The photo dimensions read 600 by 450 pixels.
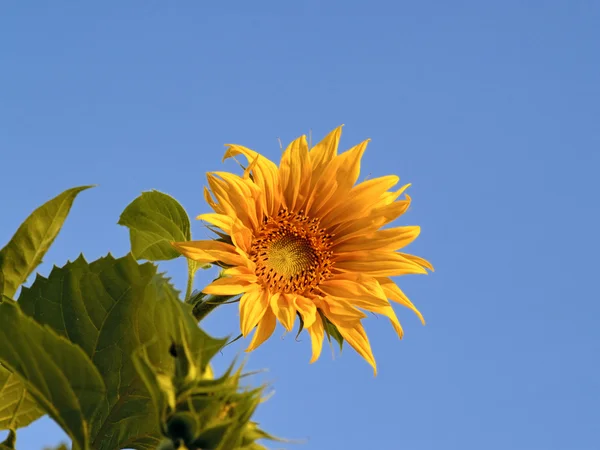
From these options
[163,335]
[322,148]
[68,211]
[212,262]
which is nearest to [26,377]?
[163,335]

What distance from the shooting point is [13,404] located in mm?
1998

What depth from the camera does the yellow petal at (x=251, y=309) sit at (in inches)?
90.0

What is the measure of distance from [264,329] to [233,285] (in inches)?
6.7

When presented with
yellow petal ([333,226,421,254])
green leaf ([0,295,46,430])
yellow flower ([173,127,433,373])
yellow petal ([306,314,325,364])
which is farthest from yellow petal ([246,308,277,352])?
green leaf ([0,295,46,430])

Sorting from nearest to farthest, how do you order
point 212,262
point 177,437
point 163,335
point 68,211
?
point 177,437, point 163,335, point 68,211, point 212,262

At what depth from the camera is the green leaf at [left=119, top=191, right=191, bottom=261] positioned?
8.00 ft

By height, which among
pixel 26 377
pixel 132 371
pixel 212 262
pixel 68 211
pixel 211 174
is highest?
pixel 211 174

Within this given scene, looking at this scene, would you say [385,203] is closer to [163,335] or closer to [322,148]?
[322,148]

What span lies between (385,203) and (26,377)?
5.24ft

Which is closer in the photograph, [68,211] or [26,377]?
[26,377]

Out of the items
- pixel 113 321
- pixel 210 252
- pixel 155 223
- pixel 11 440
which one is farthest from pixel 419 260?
pixel 11 440

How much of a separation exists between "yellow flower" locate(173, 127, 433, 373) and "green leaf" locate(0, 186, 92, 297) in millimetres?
499

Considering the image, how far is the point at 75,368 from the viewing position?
1429 mm

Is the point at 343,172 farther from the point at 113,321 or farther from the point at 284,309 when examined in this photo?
the point at 113,321
